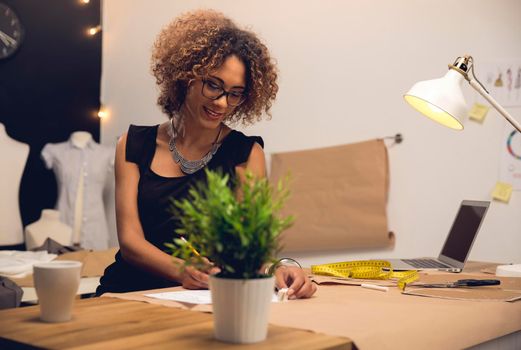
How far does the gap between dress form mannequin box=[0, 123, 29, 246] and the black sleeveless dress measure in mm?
→ 2637

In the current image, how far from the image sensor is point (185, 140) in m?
1.99

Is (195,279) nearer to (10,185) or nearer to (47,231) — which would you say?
(47,231)

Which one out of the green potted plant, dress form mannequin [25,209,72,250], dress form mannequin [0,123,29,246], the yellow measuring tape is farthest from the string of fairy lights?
the green potted plant

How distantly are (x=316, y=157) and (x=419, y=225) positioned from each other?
27.0 inches

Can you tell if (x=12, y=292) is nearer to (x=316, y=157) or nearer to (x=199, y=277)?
(x=199, y=277)

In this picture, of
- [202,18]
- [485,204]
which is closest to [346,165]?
[485,204]

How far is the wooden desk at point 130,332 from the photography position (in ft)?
3.25

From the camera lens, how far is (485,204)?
2479mm

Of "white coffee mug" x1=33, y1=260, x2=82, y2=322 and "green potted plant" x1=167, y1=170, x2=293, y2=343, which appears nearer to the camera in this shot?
"green potted plant" x1=167, y1=170, x2=293, y2=343

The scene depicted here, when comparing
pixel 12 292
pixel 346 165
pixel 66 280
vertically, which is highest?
pixel 346 165

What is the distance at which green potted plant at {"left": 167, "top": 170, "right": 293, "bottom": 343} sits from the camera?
0.99m

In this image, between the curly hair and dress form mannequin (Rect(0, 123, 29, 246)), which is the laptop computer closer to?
the curly hair

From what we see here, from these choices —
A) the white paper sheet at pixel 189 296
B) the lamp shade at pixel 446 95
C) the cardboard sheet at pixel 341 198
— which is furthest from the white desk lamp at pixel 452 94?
the cardboard sheet at pixel 341 198

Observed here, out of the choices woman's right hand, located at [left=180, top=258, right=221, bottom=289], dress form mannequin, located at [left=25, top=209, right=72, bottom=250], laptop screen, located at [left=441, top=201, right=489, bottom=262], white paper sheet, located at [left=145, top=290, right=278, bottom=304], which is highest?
laptop screen, located at [left=441, top=201, right=489, bottom=262]
